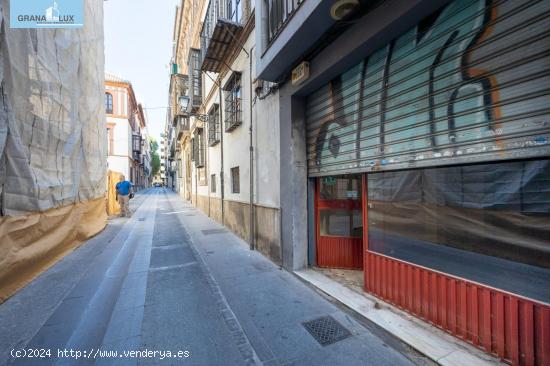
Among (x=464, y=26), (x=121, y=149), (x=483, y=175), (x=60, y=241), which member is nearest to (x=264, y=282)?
(x=483, y=175)

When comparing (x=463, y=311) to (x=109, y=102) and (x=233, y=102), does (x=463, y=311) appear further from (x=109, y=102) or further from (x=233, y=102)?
(x=109, y=102)

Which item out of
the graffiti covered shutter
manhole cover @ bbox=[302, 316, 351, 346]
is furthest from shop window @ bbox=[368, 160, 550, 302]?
manhole cover @ bbox=[302, 316, 351, 346]

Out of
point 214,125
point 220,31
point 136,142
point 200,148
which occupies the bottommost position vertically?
point 200,148

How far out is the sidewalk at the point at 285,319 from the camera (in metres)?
2.38

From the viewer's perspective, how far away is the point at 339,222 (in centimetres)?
461

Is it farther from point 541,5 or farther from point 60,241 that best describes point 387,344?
point 60,241

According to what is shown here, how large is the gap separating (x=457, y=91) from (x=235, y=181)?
6.92 metres

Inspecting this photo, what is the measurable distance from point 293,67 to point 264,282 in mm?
4015

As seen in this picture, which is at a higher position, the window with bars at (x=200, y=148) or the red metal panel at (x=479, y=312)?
the window with bars at (x=200, y=148)

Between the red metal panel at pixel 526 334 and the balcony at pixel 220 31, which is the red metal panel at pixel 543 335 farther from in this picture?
the balcony at pixel 220 31

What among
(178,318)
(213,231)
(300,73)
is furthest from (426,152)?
(213,231)

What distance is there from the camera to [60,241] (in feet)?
18.1

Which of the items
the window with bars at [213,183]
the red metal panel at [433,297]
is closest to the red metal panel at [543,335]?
the red metal panel at [433,297]

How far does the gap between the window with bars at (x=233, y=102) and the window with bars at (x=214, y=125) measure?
1.44 meters
